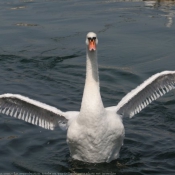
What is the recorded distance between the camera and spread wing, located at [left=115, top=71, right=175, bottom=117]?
11.7 meters

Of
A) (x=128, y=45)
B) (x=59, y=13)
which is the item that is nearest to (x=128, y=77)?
(x=128, y=45)

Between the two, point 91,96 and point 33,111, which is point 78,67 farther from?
point 91,96

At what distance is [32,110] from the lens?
12000mm

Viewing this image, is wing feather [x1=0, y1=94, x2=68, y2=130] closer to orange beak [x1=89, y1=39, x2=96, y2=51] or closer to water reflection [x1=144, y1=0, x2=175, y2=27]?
orange beak [x1=89, y1=39, x2=96, y2=51]

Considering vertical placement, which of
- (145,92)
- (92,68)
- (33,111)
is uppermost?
(92,68)

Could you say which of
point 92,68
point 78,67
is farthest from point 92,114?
point 78,67

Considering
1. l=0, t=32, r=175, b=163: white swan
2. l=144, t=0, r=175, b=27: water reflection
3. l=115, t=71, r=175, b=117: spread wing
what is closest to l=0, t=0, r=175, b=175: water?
l=144, t=0, r=175, b=27: water reflection

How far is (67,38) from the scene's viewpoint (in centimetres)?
2092

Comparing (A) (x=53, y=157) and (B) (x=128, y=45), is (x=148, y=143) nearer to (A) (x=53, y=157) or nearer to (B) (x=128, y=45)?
(A) (x=53, y=157)

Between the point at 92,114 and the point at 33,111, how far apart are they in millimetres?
1731

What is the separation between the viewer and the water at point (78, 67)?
40.2 ft

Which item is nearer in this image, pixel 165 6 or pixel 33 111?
pixel 33 111

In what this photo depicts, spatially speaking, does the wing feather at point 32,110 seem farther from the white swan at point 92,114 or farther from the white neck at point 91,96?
the white neck at point 91,96

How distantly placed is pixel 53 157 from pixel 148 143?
213cm
